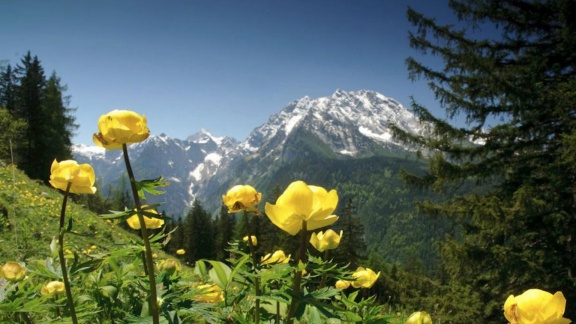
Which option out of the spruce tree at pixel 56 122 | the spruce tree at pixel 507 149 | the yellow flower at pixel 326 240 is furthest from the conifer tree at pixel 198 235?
the yellow flower at pixel 326 240

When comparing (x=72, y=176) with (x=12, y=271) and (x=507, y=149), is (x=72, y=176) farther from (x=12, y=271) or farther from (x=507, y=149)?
(x=507, y=149)

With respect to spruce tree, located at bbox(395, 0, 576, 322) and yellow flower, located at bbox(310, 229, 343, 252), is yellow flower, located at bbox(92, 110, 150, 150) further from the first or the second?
spruce tree, located at bbox(395, 0, 576, 322)

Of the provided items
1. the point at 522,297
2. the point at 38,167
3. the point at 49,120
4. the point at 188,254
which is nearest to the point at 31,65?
the point at 49,120

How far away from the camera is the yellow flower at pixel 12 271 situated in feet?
4.69

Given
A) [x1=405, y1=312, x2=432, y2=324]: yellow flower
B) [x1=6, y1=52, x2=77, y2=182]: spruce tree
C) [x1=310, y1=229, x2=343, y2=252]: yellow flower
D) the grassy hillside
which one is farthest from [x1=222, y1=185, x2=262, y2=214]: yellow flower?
[x1=6, y1=52, x2=77, y2=182]: spruce tree

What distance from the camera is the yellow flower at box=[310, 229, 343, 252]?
1.64 metres

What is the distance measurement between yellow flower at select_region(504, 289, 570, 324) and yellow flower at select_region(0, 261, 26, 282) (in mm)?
1868

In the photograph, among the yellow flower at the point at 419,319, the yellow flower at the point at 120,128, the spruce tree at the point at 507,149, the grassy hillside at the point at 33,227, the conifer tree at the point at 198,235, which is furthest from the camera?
the conifer tree at the point at 198,235

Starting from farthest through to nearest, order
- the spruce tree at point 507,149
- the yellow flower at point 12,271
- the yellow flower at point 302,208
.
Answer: the spruce tree at point 507,149 → the yellow flower at point 12,271 → the yellow flower at point 302,208

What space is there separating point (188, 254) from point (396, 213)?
5860 inches

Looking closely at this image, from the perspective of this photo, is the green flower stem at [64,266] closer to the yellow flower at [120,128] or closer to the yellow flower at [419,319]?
the yellow flower at [120,128]

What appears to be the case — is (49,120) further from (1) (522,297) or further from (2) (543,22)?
(1) (522,297)

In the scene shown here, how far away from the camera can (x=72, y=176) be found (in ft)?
4.14

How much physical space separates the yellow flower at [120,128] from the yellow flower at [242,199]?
0.59 m
